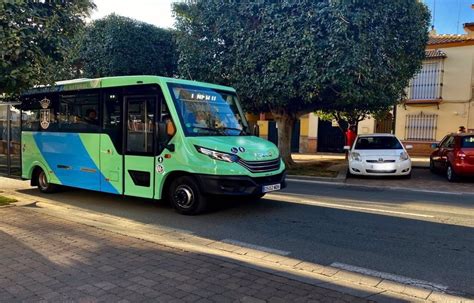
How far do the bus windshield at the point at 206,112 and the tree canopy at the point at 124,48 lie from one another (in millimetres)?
11410

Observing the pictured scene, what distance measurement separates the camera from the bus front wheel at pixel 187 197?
7.22 meters

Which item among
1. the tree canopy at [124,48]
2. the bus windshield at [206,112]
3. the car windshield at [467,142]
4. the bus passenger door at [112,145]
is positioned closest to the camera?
the bus windshield at [206,112]

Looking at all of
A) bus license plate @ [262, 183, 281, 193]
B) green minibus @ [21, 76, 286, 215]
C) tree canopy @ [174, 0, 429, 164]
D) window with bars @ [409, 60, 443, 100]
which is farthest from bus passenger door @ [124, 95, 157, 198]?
window with bars @ [409, 60, 443, 100]

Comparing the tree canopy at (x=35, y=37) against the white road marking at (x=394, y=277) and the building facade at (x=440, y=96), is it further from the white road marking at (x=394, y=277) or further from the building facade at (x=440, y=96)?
the building facade at (x=440, y=96)

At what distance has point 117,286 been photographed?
13.0 ft

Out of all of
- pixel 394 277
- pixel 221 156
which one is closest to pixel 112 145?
pixel 221 156

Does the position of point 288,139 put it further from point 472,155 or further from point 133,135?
point 133,135

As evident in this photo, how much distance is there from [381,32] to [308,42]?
225 cm

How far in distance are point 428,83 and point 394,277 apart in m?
21.5

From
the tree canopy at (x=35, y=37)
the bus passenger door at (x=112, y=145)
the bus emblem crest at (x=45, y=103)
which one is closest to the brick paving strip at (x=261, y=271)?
the bus passenger door at (x=112, y=145)

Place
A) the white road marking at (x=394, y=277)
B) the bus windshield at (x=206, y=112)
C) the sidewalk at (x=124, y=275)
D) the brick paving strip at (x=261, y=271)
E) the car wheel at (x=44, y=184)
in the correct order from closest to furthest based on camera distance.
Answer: the sidewalk at (x=124, y=275) < the brick paving strip at (x=261, y=271) < the white road marking at (x=394, y=277) < the bus windshield at (x=206, y=112) < the car wheel at (x=44, y=184)

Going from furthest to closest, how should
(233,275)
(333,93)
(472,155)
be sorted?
1. (333,93)
2. (472,155)
3. (233,275)

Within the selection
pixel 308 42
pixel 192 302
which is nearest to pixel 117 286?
pixel 192 302

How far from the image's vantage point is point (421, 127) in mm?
23438
